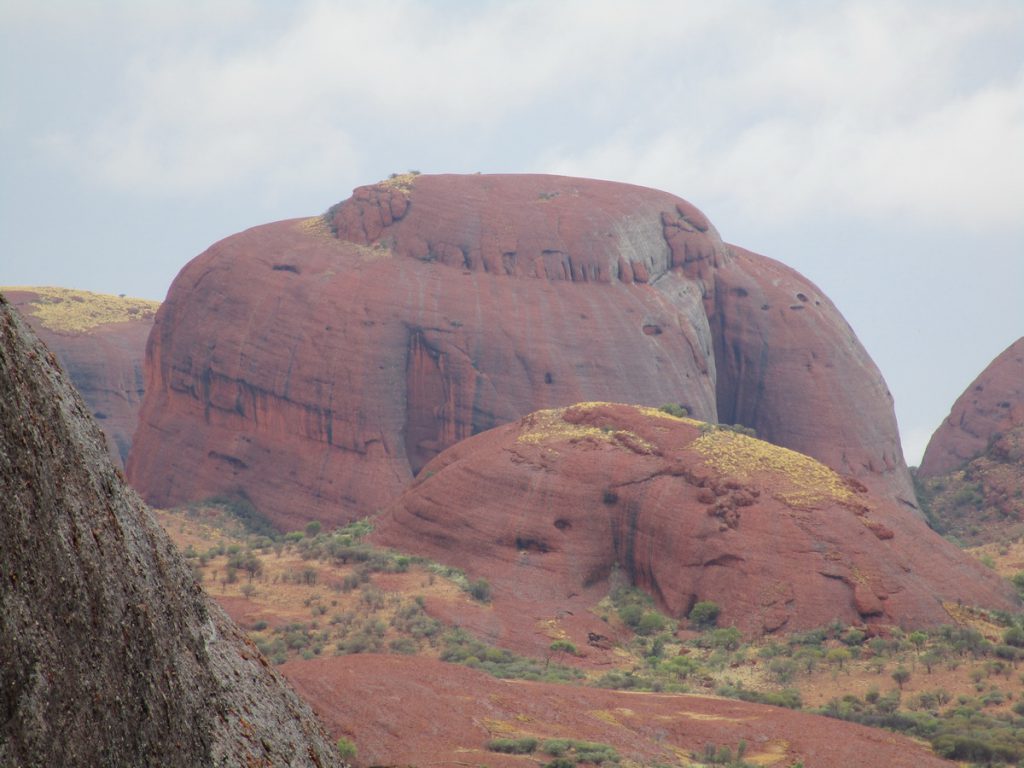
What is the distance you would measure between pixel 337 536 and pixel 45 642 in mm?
34450

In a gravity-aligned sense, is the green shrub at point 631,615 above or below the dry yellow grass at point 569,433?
below

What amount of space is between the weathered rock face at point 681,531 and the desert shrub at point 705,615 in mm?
275

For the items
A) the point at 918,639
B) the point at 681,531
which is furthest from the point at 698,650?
the point at 918,639

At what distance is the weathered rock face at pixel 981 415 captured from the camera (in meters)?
64.1

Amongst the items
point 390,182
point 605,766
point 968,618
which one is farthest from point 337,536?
point 390,182

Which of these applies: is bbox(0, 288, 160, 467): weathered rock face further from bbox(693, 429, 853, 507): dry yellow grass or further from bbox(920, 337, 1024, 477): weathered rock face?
bbox(920, 337, 1024, 477): weathered rock face

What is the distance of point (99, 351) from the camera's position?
7931 centimetres

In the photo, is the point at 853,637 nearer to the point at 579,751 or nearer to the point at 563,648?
the point at 563,648

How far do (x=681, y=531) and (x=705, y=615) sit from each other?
114 inches

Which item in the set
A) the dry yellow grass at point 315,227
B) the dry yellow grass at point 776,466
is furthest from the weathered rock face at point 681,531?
the dry yellow grass at point 315,227

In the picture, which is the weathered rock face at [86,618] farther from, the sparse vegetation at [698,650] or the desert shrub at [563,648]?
the desert shrub at [563,648]

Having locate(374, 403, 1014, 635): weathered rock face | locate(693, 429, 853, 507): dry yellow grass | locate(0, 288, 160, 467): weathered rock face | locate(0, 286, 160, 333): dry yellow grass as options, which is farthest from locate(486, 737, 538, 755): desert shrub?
→ locate(0, 286, 160, 333): dry yellow grass

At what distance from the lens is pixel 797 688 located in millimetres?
27078

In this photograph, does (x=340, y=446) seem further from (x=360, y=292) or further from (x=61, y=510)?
(x=61, y=510)
